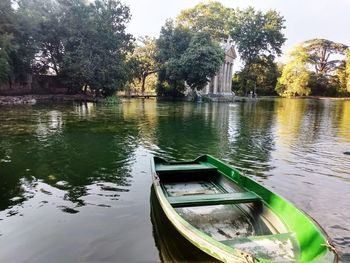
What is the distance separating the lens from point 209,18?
208 ft

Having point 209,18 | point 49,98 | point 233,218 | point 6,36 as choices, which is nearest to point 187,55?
point 209,18

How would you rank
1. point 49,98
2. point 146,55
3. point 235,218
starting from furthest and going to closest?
point 146,55 < point 49,98 < point 235,218

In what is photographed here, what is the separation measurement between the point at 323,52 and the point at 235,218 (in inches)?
3353

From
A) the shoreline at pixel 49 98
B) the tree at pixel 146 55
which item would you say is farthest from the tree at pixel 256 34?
the shoreline at pixel 49 98

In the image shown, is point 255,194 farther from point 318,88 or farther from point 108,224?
point 318,88

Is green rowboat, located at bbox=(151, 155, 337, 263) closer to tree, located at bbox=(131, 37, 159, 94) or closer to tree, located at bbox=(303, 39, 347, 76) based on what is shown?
tree, located at bbox=(131, 37, 159, 94)

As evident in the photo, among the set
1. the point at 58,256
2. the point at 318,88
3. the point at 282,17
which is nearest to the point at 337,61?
the point at 318,88

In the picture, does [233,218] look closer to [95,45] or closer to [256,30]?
[95,45]

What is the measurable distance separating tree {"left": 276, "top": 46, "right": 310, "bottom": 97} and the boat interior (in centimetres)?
7031

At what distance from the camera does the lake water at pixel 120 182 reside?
228 inches

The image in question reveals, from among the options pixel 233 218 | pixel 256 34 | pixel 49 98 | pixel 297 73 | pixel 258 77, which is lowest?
pixel 233 218

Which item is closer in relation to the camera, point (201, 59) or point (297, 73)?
point (201, 59)

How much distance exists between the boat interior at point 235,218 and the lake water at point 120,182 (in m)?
0.60

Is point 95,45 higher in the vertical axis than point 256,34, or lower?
lower
